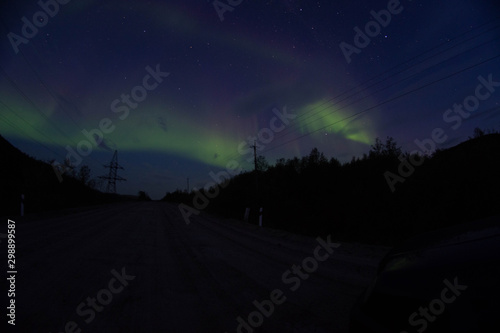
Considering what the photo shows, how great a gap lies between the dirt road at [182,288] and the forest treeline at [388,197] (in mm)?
6093

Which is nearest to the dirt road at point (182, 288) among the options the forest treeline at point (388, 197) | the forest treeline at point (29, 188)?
the forest treeline at point (388, 197)

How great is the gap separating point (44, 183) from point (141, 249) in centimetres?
2568

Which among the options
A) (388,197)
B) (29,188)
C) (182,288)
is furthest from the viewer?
(29,188)

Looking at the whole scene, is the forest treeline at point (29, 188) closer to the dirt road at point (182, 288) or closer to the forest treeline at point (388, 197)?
the dirt road at point (182, 288)

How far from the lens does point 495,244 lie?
1.51 metres

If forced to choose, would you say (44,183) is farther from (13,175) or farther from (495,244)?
(495,244)

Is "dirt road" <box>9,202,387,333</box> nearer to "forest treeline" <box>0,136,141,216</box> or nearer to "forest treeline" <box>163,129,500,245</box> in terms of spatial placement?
"forest treeline" <box>163,129,500,245</box>

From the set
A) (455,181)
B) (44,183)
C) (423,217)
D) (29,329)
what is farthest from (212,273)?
(44,183)

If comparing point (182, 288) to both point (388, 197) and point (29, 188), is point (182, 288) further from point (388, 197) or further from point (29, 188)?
point (29, 188)

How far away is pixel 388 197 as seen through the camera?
52.9 ft

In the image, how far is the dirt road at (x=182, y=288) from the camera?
8.74 feet

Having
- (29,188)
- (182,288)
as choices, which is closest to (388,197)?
(182,288)

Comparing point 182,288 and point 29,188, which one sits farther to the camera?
point 29,188

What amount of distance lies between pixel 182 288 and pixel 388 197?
638 inches
